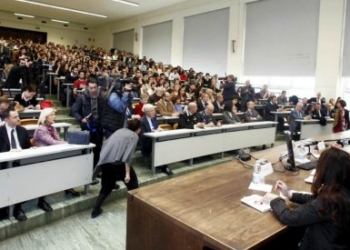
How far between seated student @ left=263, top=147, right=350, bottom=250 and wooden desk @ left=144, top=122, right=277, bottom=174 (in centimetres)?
281

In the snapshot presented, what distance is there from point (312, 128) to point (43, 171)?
6.30 m

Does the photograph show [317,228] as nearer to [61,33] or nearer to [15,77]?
[15,77]

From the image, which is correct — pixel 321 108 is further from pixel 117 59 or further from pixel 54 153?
pixel 117 59

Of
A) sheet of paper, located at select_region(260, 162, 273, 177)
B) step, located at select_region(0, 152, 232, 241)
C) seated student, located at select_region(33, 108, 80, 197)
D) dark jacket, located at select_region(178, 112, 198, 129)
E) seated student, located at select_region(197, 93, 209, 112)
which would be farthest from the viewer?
seated student, located at select_region(197, 93, 209, 112)

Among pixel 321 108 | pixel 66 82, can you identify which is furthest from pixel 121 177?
pixel 321 108

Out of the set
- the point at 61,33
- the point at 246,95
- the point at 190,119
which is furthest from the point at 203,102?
the point at 61,33

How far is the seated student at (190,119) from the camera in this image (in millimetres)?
5055

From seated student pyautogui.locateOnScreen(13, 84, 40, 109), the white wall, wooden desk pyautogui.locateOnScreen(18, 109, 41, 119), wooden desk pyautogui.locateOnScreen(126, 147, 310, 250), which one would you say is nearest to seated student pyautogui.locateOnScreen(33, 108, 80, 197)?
wooden desk pyautogui.locateOnScreen(18, 109, 41, 119)

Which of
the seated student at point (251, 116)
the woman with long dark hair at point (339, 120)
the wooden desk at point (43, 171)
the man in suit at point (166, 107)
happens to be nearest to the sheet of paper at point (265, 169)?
the wooden desk at point (43, 171)

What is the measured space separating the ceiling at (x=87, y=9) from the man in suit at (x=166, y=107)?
823 cm

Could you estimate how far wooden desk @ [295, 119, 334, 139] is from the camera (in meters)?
7.17

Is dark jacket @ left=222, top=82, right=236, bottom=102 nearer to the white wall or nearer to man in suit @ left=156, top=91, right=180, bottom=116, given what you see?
man in suit @ left=156, top=91, right=180, bottom=116

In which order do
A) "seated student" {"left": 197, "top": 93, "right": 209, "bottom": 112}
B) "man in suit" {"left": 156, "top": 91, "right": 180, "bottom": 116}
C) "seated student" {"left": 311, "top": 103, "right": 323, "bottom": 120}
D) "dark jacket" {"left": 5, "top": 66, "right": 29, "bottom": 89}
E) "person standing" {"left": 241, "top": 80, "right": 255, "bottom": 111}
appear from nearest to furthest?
"man in suit" {"left": 156, "top": 91, "right": 180, "bottom": 116} < "dark jacket" {"left": 5, "top": 66, "right": 29, "bottom": 89} < "seated student" {"left": 197, "top": 93, "right": 209, "bottom": 112} < "seated student" {"left": 311, "top": 103, "right": 323, "bottom": 120} < "person standing" {"left": 241, "top": 80, "right": 255, "bottom": 111}

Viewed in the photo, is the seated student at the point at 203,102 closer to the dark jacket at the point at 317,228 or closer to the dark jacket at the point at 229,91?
the dark jacket at the point at 229,91
